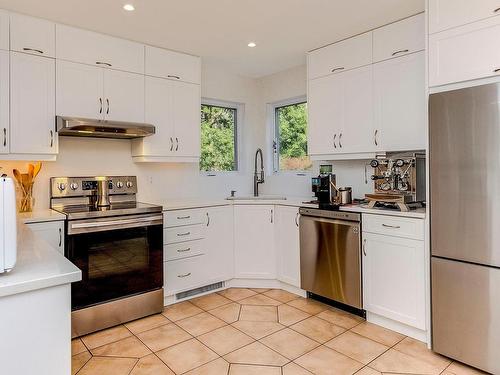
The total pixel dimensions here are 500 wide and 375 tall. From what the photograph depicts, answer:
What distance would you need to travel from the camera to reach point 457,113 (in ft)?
7.24

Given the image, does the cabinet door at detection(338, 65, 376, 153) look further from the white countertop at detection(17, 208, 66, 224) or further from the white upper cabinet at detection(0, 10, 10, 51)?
the white upper cabinet at detection(0, 10, 10, 51)

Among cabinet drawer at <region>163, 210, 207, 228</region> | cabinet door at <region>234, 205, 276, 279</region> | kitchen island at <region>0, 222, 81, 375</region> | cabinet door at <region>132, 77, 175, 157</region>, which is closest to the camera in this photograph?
kitchen island at <region>0, 222, 81, 375</region>

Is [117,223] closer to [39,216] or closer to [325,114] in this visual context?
[39,216]

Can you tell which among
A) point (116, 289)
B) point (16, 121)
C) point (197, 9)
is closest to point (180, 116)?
point (197, 9)

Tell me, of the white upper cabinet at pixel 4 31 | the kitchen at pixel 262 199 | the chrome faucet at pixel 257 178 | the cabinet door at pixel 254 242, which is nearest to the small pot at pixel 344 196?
the kitchen at pixel 262 199

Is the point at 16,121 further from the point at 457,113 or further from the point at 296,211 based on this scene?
the point at 457,113

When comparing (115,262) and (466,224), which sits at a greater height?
(466,224)

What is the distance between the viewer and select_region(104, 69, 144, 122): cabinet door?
3.10 m

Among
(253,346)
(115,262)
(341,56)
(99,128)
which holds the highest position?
(341,56)

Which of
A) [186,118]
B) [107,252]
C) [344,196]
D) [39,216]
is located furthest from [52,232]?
[344,196]

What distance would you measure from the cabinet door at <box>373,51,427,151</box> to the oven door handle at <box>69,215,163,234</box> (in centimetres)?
206

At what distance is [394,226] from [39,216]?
2660 mm

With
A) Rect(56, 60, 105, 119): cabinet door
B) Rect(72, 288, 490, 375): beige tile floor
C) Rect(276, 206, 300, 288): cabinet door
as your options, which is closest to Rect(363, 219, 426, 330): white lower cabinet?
Rect(72, 288, 490, 375): beige tile floor

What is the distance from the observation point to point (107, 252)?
Result: 9.19 ft
